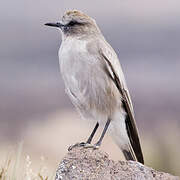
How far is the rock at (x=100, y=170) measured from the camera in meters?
8.27

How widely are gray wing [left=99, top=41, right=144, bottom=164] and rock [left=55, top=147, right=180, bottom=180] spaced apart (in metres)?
1.44

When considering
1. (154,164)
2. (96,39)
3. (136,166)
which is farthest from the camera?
(154,164)

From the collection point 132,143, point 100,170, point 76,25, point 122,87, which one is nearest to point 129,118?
point 132,143

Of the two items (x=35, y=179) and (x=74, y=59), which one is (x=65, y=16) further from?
(x=35, y=179)

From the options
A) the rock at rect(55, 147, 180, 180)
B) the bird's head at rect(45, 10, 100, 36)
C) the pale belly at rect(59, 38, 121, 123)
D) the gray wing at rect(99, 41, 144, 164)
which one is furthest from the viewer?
the bird's head at rect(45, 10, 100, 36)

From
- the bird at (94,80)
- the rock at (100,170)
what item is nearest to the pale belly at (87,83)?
the bird at (94,80)

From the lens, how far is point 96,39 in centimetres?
979

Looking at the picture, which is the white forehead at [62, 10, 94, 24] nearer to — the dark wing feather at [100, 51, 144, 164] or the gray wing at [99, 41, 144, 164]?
the gray wing at [99, 41, 144, 164]

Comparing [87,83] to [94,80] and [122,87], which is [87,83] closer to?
[94,80]

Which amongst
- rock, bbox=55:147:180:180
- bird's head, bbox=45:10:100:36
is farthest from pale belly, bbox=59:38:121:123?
rock, bbox=55:147:180:180

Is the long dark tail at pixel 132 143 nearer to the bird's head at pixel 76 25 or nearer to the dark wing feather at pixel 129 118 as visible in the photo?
the dark wing feather at pixel 129 118

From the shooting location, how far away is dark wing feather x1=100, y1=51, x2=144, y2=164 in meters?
9.73


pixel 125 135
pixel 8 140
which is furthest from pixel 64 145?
pixel 125 135

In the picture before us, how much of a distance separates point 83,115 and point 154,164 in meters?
4.06
